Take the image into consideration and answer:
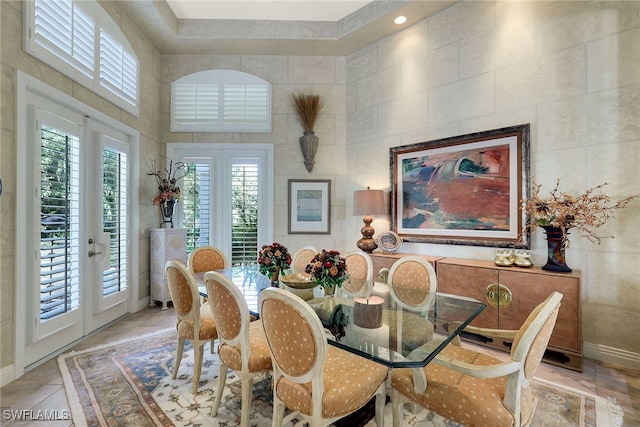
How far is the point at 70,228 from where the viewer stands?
273 centimetres

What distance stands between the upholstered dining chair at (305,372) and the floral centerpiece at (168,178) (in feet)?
10.4

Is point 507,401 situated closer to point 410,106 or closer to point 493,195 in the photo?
point 493,195

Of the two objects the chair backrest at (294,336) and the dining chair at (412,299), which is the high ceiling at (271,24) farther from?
the chair backrest at (294,336)

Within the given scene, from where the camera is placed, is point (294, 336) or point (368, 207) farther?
point (368, 207)

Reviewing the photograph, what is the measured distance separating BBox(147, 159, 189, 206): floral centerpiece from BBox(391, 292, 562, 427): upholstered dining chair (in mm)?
3620

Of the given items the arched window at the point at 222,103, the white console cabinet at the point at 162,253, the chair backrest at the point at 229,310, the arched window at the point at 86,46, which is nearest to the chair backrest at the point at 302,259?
the chair backrest at the point at 229,310

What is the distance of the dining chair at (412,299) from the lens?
1462mm

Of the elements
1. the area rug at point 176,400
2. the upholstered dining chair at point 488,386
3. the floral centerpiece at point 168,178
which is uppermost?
the floral centerpiece at point 168,178

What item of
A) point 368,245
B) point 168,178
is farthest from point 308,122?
point 168,178

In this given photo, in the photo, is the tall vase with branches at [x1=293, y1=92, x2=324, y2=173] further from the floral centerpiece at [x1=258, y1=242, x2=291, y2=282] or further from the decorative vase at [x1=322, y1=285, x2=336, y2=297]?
the decorative vase at [x1=322, y1=285, x2=336, y2=297]

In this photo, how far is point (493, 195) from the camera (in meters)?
3.02

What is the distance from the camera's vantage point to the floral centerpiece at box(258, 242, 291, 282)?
2318mm

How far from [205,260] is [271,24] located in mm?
3242

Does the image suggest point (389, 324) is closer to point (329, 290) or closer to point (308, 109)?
point (329, 290)
